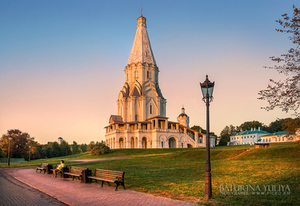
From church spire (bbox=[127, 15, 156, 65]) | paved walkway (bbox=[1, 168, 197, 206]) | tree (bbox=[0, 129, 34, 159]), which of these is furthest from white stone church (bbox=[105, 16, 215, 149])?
paved walkway (bbox=[1, 168, 197, 206])

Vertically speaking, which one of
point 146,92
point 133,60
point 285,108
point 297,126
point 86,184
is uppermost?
point 133,60

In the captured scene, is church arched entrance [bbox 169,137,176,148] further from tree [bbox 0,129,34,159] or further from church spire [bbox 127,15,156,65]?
tree [bbox 0,129,34,159]

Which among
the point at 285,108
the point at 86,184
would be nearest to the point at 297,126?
the point at 285,108

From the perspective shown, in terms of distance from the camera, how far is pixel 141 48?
7281 centimetres


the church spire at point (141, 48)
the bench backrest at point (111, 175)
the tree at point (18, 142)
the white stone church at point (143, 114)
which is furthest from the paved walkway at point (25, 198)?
the church spire at point (141, 48)

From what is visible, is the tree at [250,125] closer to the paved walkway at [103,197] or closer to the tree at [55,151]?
the tree at [55,151]

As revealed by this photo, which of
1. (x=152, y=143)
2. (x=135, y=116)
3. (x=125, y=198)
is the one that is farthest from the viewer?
(x=135, y=116)

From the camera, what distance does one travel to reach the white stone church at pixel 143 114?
207 feet

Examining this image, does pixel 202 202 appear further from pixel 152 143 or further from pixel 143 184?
pixel 152 143

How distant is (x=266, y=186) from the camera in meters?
10.7

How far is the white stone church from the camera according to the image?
63.1 m

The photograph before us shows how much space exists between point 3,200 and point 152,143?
175 ft

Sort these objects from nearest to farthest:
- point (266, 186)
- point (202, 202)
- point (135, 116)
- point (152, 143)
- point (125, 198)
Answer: point (202, 202) → point (125, 198) → point (266, 186) → point (152, 143) → point (135, 116)

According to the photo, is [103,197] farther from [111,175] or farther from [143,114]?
[143,114]
